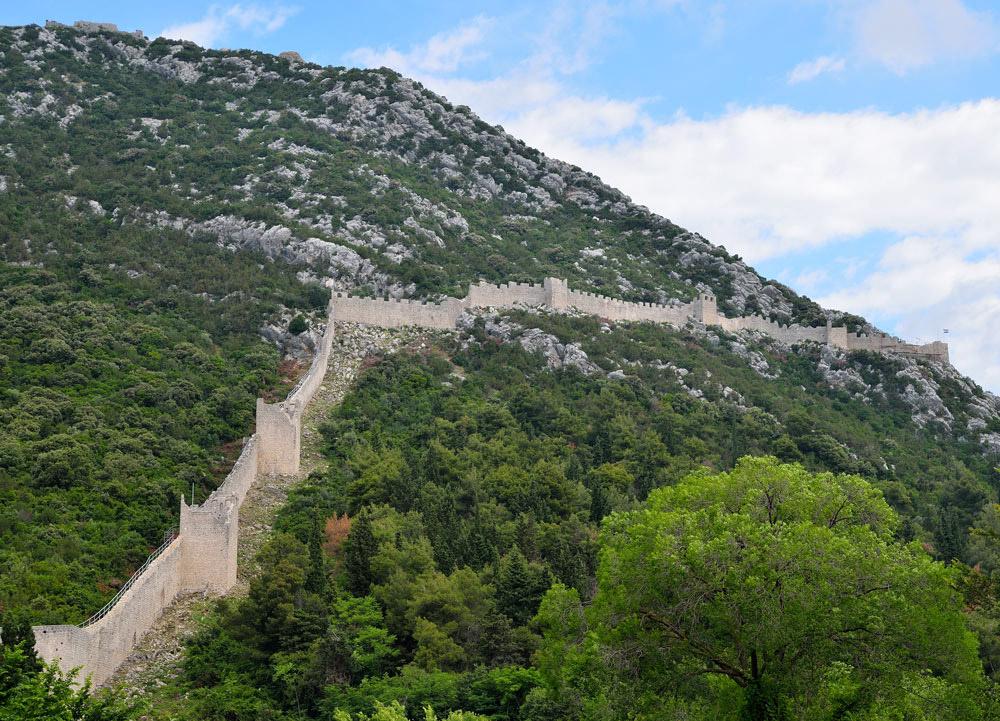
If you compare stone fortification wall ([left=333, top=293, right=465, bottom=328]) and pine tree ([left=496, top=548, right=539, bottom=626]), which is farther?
stone fortification wall ([left=333, top=293, right=465, bottom=328])

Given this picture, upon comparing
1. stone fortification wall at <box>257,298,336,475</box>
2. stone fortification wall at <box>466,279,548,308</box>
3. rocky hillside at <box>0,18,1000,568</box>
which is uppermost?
rocky hillside at <box>0,18,1000,568</box>

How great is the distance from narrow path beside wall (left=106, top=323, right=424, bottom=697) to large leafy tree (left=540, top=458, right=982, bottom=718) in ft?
34.9

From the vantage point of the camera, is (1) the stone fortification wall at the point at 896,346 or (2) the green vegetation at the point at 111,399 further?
(1) the stone fortification wall at the point at 896,346

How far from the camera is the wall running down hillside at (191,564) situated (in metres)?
26.3

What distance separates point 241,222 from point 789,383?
38.4m

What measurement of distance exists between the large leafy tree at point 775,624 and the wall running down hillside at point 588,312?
40215 millimetres

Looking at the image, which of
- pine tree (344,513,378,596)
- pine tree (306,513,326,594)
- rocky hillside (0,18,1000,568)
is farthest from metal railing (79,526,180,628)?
rocky hillside (0,18,1000,568)

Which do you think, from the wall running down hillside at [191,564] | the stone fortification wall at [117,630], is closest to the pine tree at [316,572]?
the wall running down hillside at [191,564]

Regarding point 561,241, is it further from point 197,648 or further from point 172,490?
point 197,648

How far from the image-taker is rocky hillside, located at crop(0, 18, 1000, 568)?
6284cm

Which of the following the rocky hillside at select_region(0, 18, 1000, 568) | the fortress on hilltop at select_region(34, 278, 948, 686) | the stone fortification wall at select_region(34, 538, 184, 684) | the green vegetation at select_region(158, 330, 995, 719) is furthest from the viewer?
the rocky hillside at select_region(0, 18, 1000, 568)

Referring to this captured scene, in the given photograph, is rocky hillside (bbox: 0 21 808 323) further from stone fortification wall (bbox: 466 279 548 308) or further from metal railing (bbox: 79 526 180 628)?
metal railing (bbox: 79 526 180 628)

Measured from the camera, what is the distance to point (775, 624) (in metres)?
18.9

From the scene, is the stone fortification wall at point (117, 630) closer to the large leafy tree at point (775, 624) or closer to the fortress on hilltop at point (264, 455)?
the fortress on hilltop at point (264, 455)
